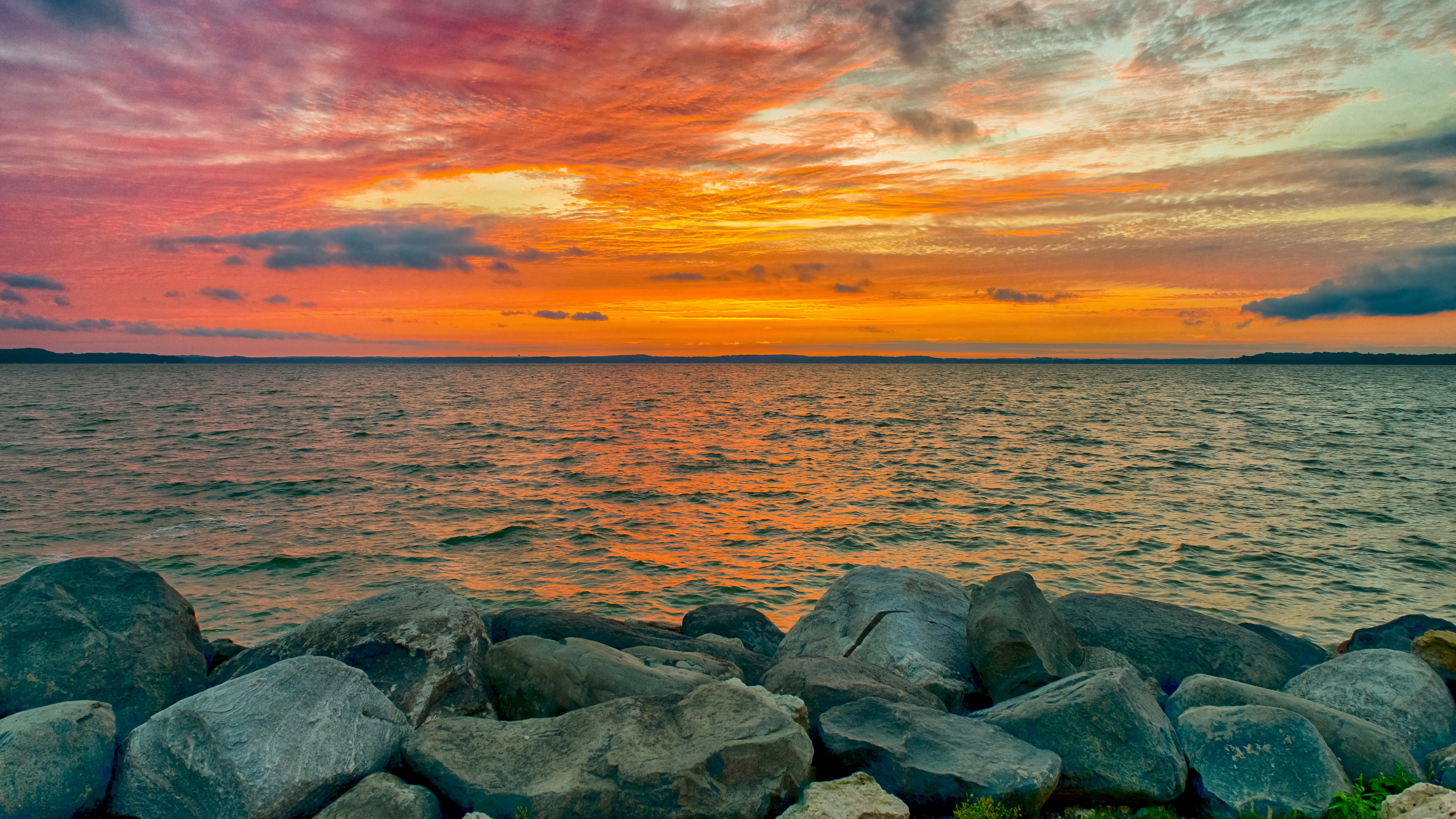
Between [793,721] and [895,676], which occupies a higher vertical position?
[793,721]

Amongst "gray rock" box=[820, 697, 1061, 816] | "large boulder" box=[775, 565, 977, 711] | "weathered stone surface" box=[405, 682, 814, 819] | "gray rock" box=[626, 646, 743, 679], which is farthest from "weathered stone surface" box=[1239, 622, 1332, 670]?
"weathered stone surface" box=[405, 682, 814, 819]

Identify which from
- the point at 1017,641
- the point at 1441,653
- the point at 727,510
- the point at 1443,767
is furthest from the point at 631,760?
the point at 727,510

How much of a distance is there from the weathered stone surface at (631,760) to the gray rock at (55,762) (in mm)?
2525

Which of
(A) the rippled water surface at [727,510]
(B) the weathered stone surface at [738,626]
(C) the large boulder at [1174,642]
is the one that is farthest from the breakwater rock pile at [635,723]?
(A) the rippled water surface at [727,510]

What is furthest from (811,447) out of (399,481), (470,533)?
(470,533)

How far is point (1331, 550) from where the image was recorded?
21828mm

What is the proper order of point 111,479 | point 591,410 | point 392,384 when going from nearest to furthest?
1. point 111,479
2. point 591,410
3. point 392,384

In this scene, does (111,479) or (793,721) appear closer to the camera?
(793,721)

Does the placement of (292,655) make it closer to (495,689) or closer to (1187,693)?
(495,689)

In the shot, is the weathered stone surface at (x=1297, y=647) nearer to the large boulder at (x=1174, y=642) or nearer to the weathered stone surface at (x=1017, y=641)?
the large boulder at (x=1174, y=642)

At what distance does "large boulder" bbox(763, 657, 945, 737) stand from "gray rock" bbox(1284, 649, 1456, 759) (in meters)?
4.37

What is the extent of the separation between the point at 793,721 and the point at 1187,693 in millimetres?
4658

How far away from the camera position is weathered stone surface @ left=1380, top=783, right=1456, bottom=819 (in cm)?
567

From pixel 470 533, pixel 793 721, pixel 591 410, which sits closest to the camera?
pixel 793 721
